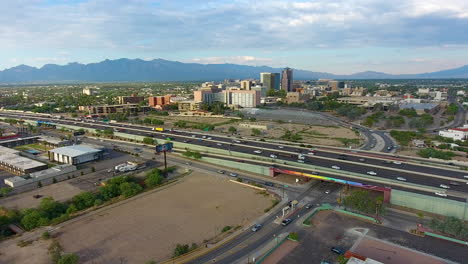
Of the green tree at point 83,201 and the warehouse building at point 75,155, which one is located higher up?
the warehouse building at point 75,155

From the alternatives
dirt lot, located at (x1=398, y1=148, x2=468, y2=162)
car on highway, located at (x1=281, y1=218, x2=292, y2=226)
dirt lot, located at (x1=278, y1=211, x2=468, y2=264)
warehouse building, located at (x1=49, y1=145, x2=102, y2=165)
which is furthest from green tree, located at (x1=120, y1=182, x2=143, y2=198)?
dirt lot, located at (x1=398, y1=148, x2=468, y2=162)

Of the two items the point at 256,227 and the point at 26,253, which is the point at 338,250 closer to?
the point at 256,227

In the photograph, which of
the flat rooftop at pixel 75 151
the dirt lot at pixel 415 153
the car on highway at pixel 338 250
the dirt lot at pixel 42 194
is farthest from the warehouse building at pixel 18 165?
the dirt lot at pixel 415 153

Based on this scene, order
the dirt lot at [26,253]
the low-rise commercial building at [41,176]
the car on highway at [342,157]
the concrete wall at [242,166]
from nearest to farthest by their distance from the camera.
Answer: the dirt lot at [26,253]
the low-rise commercial building at [41,176]
the concrete wall at [242,166]
the car on highway at [342,157]

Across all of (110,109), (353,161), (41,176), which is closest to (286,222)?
(353,161)

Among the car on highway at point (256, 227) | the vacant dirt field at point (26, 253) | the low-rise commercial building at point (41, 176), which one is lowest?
the vacant dirt field at point (26, 253)

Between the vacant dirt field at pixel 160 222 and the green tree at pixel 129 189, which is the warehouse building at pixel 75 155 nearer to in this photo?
the green tree at pixel 129 189

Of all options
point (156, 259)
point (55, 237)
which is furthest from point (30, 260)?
point (156, 259)
